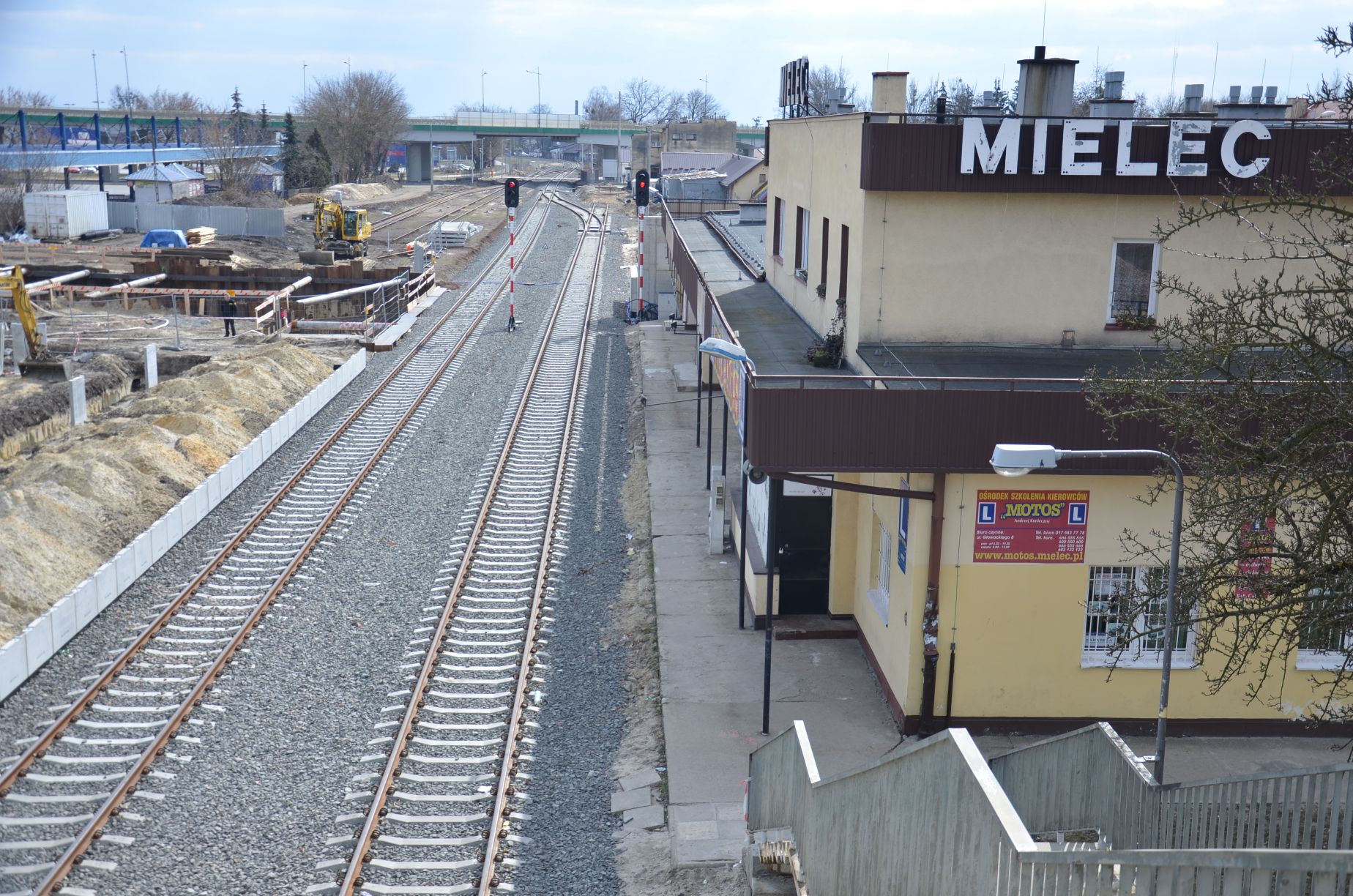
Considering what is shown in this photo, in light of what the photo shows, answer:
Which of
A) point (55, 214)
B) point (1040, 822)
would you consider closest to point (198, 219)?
point (55, 214)

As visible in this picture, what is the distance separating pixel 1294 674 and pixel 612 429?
675 inches

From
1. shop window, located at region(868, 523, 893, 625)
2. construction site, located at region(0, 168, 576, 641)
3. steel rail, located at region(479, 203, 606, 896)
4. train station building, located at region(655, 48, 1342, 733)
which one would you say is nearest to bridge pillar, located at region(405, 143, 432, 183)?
construction site, located at region(0, 168, 576, 641)

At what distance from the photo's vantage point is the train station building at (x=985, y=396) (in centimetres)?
1239

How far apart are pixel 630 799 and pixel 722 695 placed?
2466mm

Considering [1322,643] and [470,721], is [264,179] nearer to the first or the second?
[470,721]

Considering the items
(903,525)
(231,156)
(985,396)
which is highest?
(231,156)

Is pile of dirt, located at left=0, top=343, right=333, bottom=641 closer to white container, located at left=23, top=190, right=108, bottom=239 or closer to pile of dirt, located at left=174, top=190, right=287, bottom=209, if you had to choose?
white container, located at left=23, top=190, right=108, bottom=239

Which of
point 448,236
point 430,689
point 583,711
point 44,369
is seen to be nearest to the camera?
point 583,711

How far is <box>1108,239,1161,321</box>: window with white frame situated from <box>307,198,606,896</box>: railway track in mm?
8594

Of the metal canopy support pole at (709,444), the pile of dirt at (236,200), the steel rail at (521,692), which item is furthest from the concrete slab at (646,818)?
the pile of dirt at (236,200)

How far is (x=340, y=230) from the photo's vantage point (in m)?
56.8

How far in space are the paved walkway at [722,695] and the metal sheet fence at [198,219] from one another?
5449cm

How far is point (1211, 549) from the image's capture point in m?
11.3

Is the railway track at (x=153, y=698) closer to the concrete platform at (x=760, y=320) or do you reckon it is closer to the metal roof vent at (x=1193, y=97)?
the concrete platform at (x=760, y=320)
